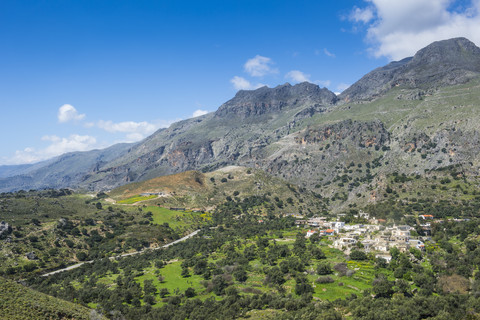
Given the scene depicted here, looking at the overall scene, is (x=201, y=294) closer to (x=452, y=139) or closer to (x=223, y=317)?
(x=223, y=317)

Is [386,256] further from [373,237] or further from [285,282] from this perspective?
[285,282]

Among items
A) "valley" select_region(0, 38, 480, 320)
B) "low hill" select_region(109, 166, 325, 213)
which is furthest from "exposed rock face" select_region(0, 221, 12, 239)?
"low hill" select_region(109, 166, 325, 213)

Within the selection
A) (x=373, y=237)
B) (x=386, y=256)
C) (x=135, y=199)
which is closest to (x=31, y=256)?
(x=135, y=199)

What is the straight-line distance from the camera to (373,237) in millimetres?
73938

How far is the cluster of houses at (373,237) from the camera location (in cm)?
6544

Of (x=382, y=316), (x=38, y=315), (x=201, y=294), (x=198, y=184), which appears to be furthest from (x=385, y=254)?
(x=198, y=184)

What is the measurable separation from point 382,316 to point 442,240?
136ft

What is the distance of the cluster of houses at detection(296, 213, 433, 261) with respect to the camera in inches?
2576

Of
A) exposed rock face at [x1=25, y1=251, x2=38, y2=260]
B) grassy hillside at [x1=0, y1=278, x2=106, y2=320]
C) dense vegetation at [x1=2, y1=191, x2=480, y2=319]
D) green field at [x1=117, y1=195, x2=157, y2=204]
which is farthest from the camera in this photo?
green field at [x1=117, y1=195, x2=157, y2=204]

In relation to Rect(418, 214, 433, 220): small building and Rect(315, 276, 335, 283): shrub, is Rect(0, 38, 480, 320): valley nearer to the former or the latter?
Rect(315, 276, 335, 283): shrub

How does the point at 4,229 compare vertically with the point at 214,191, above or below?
above

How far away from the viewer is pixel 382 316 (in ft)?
113

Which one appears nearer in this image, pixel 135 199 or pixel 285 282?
pixel 285 282

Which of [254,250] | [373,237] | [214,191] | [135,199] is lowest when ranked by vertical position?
[373,237]
